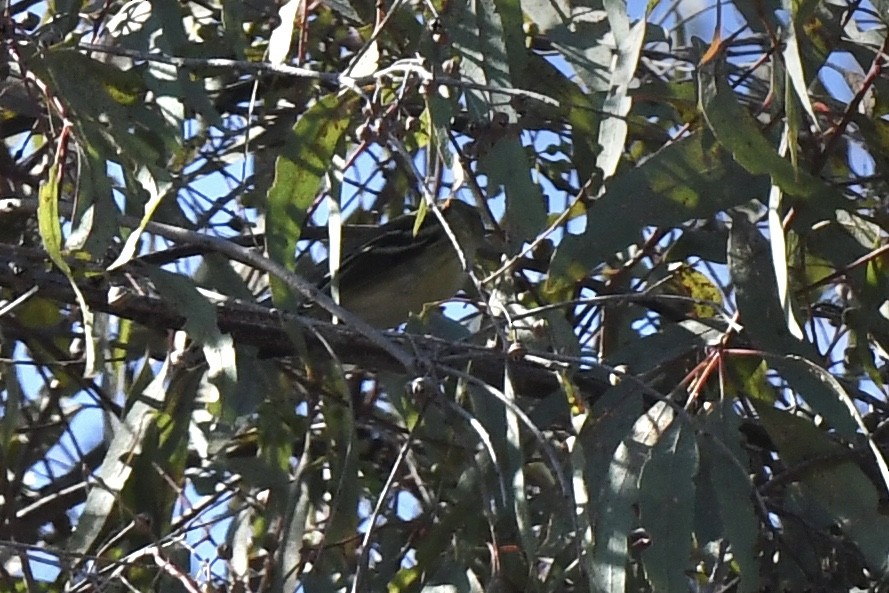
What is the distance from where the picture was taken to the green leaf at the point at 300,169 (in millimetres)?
2066

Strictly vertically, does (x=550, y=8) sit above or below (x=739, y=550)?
above

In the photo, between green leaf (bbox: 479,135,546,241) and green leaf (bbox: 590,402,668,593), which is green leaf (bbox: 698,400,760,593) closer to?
green leaf (bbox: 590,402,668,593)

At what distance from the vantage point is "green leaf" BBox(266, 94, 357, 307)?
207cm

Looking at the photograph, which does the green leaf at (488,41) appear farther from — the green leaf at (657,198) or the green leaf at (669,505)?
the green leaf at (669,505)

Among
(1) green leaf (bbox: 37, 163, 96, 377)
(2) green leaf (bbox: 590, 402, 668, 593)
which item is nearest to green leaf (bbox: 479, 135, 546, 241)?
(2) green leaf (bbox: 590, 402, 668, 593)

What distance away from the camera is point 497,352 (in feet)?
5.89

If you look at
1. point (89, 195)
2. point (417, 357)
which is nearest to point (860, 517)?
point (417, 357)

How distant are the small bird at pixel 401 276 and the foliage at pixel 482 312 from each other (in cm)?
47

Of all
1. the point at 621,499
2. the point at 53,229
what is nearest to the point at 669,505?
the point at 621,499

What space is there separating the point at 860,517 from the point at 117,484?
112 cm

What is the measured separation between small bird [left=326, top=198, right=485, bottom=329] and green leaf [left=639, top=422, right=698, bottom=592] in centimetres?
134

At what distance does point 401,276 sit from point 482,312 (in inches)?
38.9

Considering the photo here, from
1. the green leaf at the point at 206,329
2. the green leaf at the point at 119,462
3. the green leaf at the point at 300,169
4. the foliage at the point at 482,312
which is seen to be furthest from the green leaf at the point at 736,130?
the green leaf at the point at 119,462

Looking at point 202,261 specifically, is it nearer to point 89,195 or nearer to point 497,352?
point 89,195
